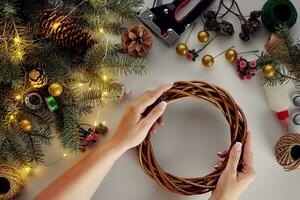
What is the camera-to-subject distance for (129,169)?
1215 mm

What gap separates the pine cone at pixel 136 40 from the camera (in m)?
Answer: 1.17

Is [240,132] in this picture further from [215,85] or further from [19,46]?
[19,46]

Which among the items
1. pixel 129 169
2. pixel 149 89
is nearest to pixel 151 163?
pixel 129 169

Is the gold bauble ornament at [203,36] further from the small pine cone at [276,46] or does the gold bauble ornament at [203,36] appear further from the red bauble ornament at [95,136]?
the red bauble ornament at [95,136]

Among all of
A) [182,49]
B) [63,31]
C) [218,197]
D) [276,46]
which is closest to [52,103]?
[63,31]

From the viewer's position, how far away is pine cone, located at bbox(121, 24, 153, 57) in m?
1.17

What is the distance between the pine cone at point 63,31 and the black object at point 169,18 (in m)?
0.17

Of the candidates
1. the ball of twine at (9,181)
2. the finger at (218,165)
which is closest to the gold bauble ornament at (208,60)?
the finger at (218,165)

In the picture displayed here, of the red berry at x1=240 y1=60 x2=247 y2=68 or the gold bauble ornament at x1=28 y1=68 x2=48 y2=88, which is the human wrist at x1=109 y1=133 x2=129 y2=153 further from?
the red berry at x1=240 y1=60 x2=247 y2=68

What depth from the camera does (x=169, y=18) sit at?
121cm

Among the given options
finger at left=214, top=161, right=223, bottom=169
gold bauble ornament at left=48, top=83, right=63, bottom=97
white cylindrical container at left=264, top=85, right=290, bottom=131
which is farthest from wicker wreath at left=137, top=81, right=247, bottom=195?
gold bauble ornament at left=48, top=83, right=63, bottom=97

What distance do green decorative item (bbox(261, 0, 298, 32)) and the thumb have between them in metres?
0.31

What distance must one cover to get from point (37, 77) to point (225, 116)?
462 mm

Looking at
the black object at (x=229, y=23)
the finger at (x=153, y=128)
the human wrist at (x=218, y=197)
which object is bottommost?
the human wrist at (x=218, y=197)
